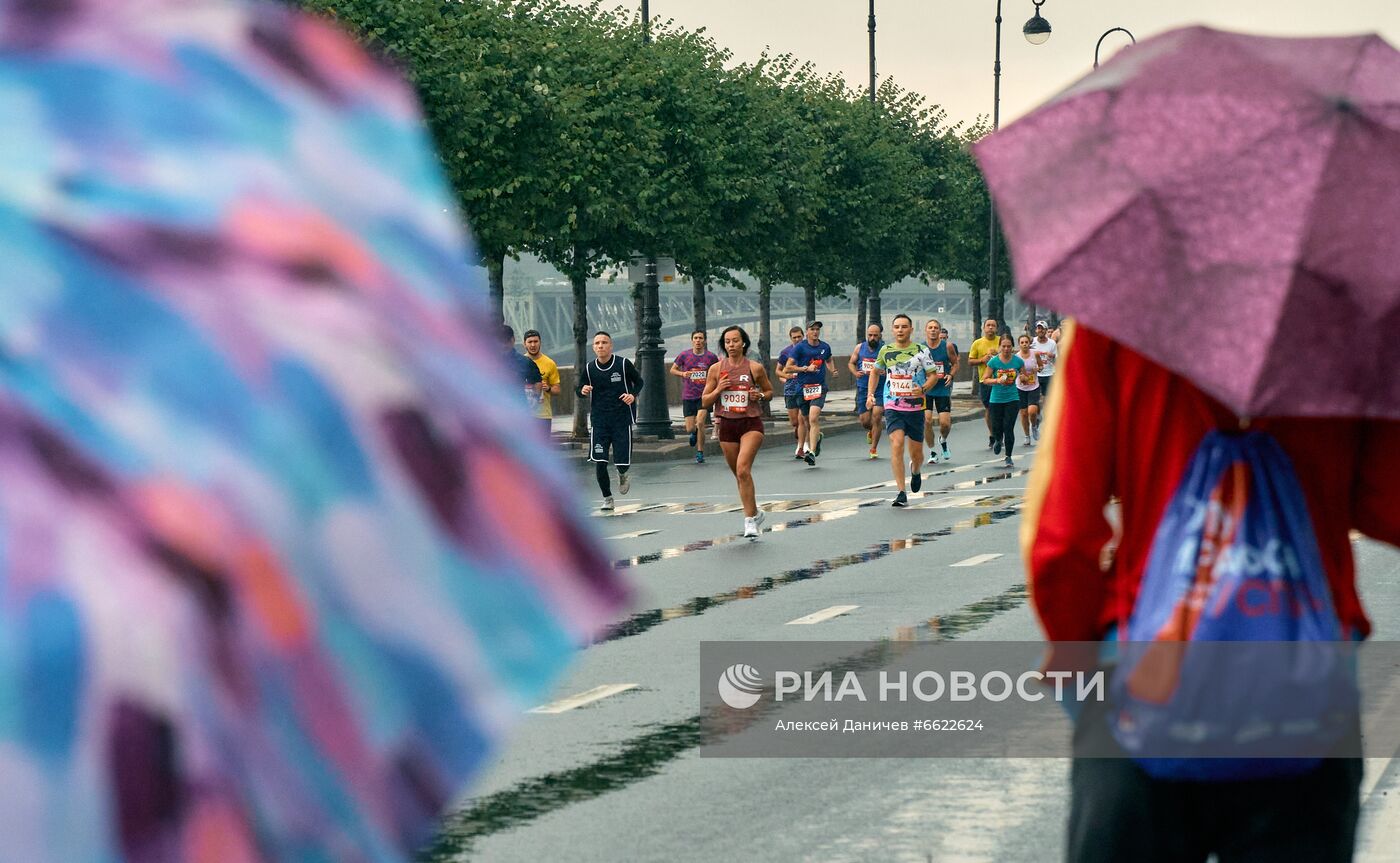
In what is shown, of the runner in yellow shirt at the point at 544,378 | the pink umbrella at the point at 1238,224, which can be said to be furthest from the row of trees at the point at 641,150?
the pink umbrella at the point at 1238,224

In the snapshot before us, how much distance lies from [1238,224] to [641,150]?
3247cm

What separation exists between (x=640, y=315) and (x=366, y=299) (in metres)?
38.9

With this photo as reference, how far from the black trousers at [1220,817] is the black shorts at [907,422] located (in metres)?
17.9

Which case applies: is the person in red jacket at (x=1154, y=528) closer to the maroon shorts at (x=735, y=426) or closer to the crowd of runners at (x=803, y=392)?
the crowd of runners at (x=803, y=392)

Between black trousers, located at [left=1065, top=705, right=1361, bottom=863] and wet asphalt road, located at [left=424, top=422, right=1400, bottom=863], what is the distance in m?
1.58

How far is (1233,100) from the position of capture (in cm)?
300

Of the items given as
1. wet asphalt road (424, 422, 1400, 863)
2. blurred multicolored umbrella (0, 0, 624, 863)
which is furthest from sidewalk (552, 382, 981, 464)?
blurred multicolored umbrella (0, 0, 624, 863)

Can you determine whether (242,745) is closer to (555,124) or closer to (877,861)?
(877,861)

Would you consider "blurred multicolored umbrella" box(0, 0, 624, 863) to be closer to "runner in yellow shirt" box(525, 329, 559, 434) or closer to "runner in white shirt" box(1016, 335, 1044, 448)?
"runner in yellow shirt" box(525, 329, 559, 434)

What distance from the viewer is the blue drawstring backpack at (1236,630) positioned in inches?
114

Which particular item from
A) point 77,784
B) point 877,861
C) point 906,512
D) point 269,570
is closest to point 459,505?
point 269,570

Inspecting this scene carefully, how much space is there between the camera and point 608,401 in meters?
21.5

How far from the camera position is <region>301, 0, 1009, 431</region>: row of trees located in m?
29.6

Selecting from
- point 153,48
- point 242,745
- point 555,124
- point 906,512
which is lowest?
point 906,512
